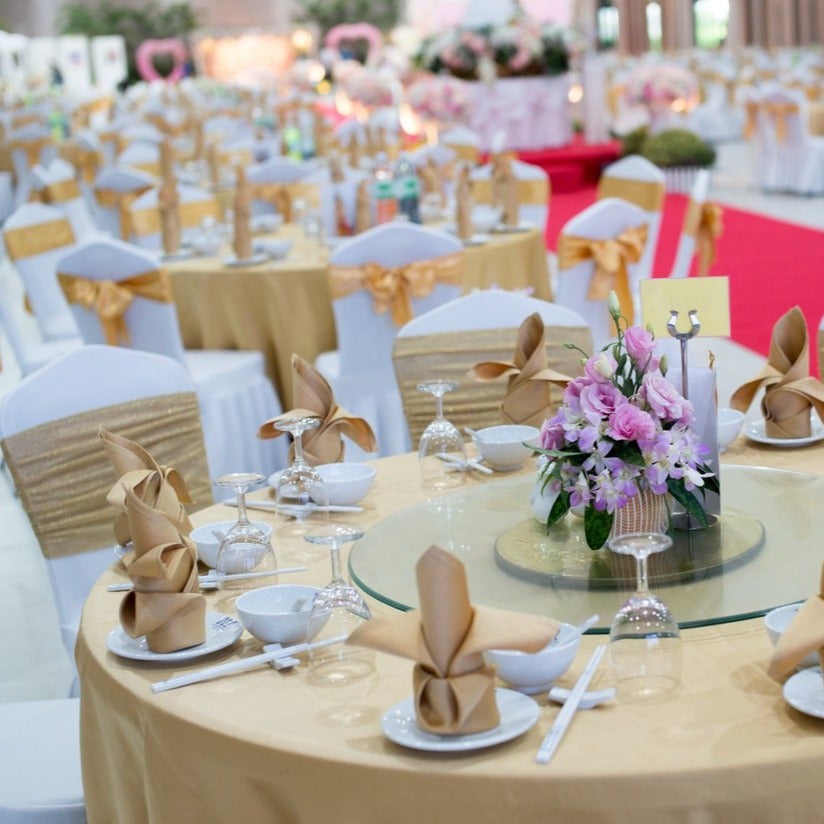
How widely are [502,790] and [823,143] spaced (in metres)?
11.9

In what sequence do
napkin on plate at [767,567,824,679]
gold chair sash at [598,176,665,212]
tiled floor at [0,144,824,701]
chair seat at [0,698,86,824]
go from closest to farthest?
napkin on plate at [767,567,824,679] → chair seat at [0,698,86,824] → tiled floor at [0,144,824,701] → gold chair sash at [598,176,665,212]

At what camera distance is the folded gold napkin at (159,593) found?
2078 millimetres

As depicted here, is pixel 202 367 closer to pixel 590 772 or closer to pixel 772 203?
pixel 590 772

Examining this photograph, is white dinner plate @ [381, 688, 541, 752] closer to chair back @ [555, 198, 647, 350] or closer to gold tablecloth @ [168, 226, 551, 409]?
chair back @ [555, 198, 647, 350]

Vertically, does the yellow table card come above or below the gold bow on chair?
above

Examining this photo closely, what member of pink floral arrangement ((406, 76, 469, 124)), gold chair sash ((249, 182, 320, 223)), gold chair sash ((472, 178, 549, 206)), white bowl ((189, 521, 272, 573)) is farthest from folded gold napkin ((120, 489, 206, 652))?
pink floral arrangement ((406, 76, 469, 124))

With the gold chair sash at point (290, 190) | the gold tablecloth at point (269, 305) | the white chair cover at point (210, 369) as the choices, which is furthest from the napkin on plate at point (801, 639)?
the gold chair sash at point (290, 190)

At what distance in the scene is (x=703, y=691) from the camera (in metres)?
1.84

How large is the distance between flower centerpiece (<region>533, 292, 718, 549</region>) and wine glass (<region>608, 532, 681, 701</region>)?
344 millimetres

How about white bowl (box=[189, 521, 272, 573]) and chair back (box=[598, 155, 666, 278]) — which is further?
chair back (box=[598, 155, 666, 278])

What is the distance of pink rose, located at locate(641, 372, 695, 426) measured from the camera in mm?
2184

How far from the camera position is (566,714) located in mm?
1771

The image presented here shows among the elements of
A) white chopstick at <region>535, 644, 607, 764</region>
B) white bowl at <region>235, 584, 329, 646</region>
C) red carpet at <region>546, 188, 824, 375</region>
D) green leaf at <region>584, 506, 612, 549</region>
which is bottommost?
red carpet at <region>546, 188, 824, 375</region>

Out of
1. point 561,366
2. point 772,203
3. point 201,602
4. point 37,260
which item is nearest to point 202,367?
point 37,260
